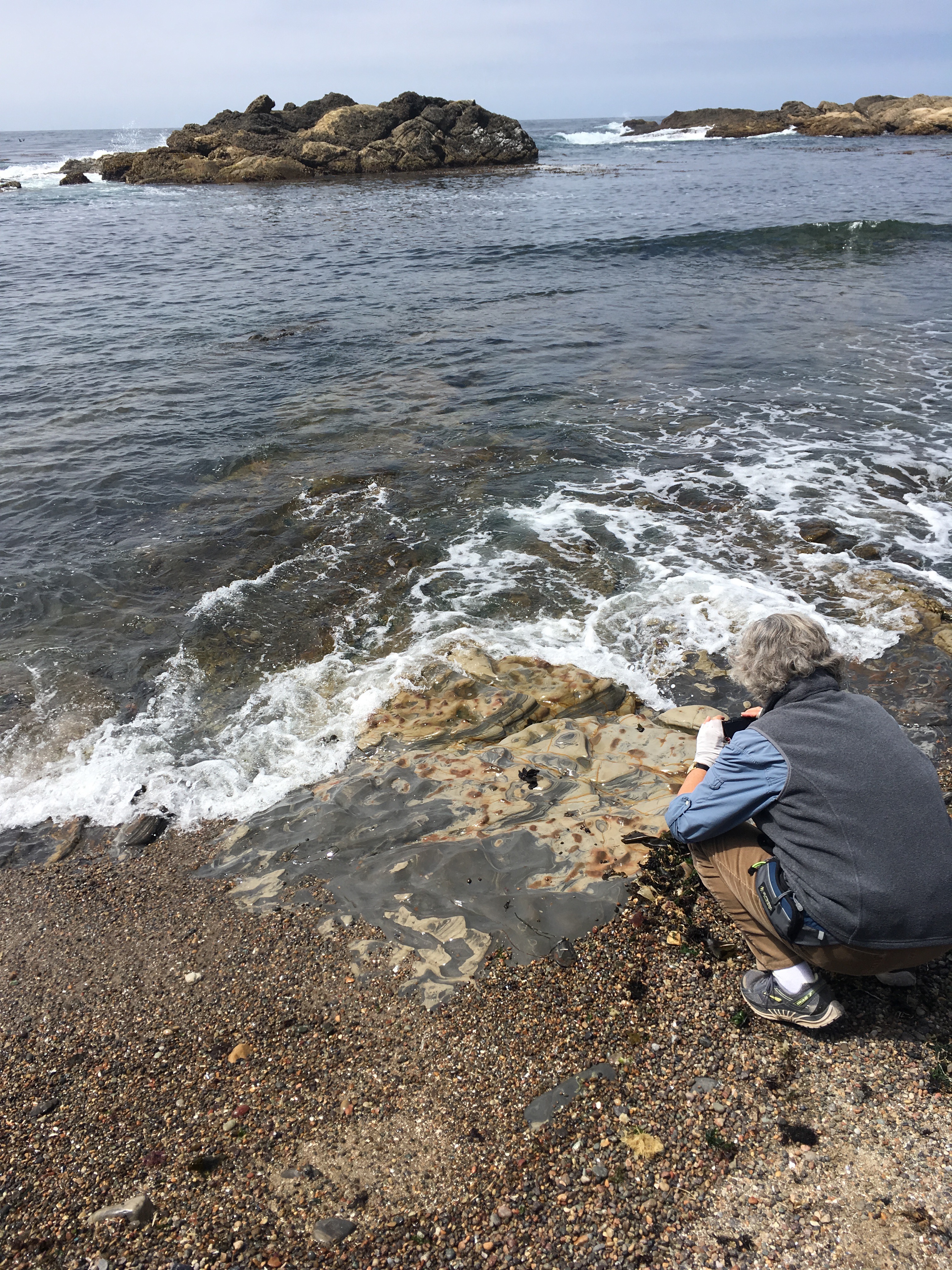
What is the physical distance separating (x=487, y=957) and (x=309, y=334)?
1679 centimetres

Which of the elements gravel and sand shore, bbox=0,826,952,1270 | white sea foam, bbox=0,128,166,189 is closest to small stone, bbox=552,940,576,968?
gravel and sand shore, bbox=0,826,952,1270

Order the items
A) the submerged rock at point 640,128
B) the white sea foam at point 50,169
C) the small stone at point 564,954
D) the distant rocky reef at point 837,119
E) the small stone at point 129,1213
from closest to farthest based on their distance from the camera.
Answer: the small stone at point 129,1213
the small stone at point 564,954
the white sea foam at point 50,169
the distant rocky reef at point 837,119
the submerged rock at point 640,128

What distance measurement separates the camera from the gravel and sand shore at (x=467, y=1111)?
2773 mm

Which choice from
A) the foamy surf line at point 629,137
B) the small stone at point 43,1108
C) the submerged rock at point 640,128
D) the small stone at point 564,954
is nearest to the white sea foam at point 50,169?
the foamy surf line at point 629,137

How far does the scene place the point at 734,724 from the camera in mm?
4078

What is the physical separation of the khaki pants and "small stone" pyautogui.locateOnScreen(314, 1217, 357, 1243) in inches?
87.3

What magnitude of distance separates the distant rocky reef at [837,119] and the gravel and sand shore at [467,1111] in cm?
9883

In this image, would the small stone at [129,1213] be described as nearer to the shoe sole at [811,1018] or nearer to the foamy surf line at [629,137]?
the shoe sole at [811,1018]

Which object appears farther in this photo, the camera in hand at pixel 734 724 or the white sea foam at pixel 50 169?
the white sea foam at pixel 50 169

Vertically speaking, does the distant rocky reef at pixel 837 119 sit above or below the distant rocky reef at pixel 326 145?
above

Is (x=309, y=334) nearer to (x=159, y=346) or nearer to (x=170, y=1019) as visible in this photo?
(x=159, y=346)

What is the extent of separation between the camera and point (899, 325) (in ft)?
53.6

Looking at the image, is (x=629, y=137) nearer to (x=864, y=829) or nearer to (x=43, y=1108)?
(x=864, y=829)

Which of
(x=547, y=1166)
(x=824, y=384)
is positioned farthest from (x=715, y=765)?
(x=824, y=384)
